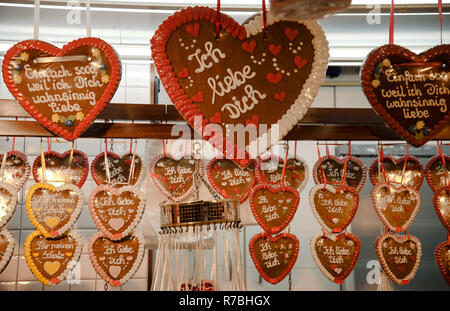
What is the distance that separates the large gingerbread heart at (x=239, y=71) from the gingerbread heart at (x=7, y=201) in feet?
3.71

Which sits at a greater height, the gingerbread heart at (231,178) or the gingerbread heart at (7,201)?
the gingerbread heart at (231,178)

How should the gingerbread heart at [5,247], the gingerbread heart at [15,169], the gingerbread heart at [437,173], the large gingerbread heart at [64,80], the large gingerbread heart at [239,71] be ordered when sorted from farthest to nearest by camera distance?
1. the gingerbread heart at [437,173]
2. the gingerbread heart at [15,169]
3. the gingerbread heart at [5,247]
4. the large gingerbread heart at [64,80]
5. the large gingerbread heart at [239,71]

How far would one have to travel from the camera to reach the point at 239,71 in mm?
1564

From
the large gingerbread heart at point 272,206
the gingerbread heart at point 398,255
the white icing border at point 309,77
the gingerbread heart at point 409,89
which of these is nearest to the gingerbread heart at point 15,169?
the large gingerbread heart at point 272,206

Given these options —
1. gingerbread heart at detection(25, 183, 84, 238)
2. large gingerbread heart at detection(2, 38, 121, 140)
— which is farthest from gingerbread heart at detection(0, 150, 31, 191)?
large gingerbread heart at detection(2, 38, 121, 140)

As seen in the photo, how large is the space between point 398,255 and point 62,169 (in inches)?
71.4

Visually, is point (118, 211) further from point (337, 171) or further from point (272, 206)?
point (337, 171)

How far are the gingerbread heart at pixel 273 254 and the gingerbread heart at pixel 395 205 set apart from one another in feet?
1.57

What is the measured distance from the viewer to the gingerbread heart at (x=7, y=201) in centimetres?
218

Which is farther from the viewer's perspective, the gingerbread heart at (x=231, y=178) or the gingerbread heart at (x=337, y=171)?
the gingerbread heart at (x=337, y=171)

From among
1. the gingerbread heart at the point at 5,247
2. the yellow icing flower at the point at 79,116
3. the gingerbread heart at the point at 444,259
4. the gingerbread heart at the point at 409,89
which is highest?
the gingerbread heart at the point at 409,89

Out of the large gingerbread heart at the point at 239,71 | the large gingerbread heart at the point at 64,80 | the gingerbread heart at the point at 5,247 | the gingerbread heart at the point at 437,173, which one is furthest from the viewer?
the gingerbread heart at the point at 437,173

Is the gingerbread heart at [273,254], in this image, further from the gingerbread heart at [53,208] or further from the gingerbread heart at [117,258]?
the gingerbread heart at [53,208]

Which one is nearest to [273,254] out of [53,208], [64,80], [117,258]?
[117,258]
